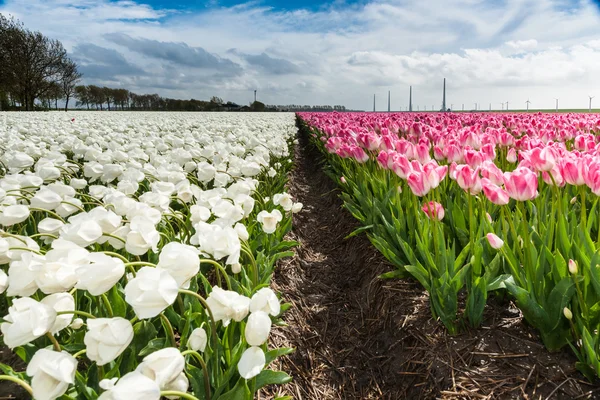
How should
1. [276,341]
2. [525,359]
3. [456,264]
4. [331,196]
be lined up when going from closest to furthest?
[525,359] < [456,264] < [276,341] < [331,196]

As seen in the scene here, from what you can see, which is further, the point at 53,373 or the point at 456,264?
the point at 456,264

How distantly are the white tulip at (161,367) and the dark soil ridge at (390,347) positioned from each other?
1354mm

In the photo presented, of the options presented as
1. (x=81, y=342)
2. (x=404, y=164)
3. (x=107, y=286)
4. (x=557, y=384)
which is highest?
(x=404, y=164)

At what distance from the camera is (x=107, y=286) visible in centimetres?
121

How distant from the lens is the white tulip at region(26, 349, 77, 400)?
1.00m

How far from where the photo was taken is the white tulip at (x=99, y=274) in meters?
1.18

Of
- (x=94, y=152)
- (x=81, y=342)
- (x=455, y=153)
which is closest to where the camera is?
(x=81, y=342)

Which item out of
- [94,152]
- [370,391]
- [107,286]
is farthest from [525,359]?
[94,152]

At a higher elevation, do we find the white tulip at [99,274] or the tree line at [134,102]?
the tree line at [134,102]

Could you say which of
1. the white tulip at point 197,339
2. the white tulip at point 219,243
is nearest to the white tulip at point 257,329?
the white tulip at point 197,339

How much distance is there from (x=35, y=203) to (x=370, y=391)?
2.12m

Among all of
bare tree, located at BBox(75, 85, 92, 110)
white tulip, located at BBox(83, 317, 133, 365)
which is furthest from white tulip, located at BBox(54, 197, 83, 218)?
bare tree, located at BBox(75, 85, 92, 110)

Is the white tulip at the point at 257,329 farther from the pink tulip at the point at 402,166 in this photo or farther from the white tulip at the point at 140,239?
the pink tulip at the point at 402,166

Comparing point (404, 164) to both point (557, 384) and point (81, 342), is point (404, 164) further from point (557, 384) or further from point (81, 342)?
point (81, 342)
